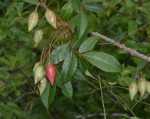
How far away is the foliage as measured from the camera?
1602mm

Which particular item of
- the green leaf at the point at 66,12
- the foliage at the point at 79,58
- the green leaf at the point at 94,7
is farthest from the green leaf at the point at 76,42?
the green leaf at the point at 94,7

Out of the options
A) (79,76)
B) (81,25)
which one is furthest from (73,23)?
(79,76)

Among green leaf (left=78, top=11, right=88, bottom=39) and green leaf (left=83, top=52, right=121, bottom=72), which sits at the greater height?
green leaf (left=78, top=11, right=88, bottom=39)

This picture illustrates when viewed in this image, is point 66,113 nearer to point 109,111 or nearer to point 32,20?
point 109,111

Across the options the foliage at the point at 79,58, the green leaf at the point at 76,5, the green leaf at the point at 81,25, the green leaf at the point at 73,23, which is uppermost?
the green leaf at the point at 76,5

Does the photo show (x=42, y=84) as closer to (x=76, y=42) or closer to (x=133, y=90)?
(x=76, y=42)

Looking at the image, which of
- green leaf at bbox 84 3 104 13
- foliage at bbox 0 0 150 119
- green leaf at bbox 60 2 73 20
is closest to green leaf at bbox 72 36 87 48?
foliage at bbox 0 0 150 119

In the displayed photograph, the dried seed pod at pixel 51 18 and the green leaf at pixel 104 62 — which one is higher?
the dried seed pod at pixel 51 18

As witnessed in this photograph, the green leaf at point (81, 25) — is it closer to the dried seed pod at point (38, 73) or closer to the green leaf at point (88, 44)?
the green leaf at point (88, 44)

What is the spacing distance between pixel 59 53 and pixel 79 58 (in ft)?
0.31

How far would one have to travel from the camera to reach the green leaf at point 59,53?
5.20 ft

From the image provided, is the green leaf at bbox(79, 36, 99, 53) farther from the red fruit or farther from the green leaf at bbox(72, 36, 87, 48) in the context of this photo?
the red fruit

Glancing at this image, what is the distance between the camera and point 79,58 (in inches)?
64.7

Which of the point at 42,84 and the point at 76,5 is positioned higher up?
the point at 76,5
